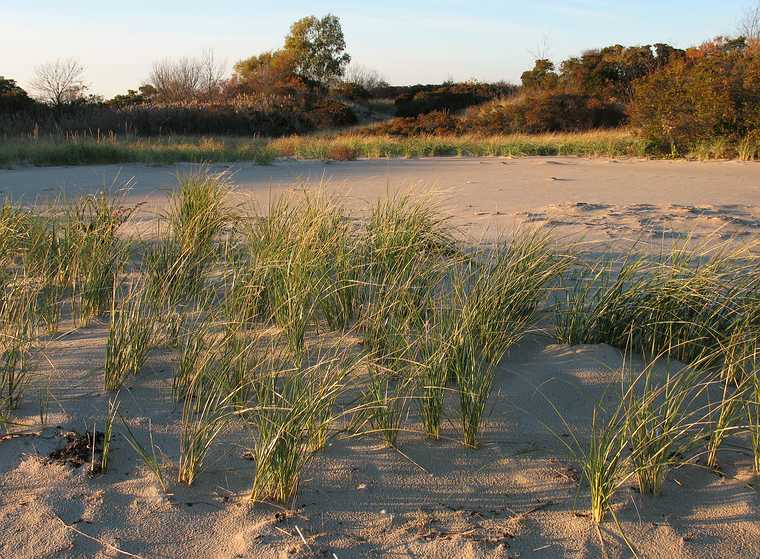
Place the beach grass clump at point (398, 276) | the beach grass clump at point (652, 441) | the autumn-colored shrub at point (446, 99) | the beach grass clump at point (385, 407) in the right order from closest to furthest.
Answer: the beach grass clump at point (652, 441), the beach grass clump at point (385, 407), the beach grass clump at point (398, 276), the autumn-colored shrub at point (446, 99)

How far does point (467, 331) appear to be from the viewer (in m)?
3.07

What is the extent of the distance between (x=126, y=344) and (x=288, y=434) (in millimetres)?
1129

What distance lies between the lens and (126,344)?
331cm

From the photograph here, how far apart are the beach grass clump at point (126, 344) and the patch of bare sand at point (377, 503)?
0.14 m

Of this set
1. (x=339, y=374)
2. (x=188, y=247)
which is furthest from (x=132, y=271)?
(x=339, y=374)

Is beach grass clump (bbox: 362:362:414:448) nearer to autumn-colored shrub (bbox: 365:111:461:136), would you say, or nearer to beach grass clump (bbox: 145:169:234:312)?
beach grass clump (bbox: 145:169:234:312)

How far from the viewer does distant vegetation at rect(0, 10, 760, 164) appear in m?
17.2

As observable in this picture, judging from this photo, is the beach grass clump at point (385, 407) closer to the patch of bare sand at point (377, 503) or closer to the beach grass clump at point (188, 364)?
the patch of bare sand at point (377, 503)

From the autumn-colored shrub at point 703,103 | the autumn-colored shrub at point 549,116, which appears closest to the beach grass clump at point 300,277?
the autumn-colored shrub at point 703,103

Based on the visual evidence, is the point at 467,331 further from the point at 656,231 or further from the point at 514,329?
the point at 656,231

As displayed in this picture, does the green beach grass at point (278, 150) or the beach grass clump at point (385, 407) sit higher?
the green beach grass at point (278, 150)

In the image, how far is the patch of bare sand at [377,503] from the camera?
231 cm

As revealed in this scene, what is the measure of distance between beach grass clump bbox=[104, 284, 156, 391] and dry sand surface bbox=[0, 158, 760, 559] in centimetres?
7

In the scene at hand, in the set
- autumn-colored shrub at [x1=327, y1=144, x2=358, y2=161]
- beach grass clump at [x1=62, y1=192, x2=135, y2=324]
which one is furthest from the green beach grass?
beach grass clump at [x1=62, y1=192, x2=135, y2=324]
